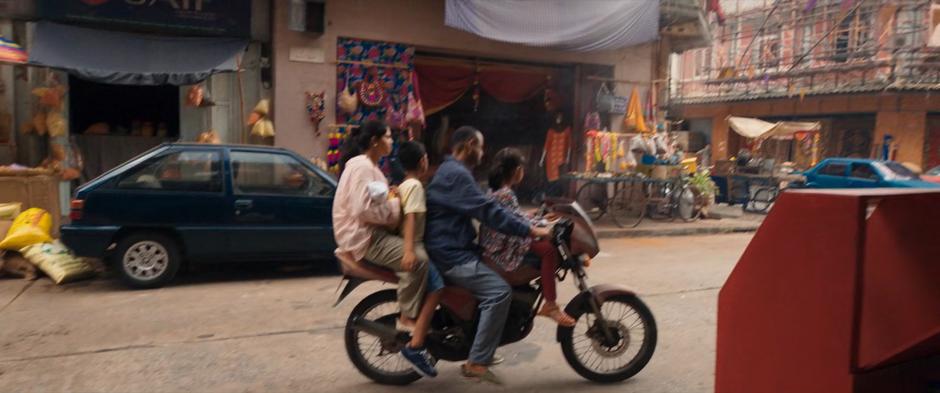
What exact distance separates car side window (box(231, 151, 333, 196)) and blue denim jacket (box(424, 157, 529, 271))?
402 centimetres

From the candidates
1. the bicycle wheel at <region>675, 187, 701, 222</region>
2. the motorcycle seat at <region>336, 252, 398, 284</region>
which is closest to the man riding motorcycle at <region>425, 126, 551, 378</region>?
the motorcycle seat at <region>336, 252, 398, 284</region>

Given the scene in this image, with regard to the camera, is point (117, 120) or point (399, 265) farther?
point (117, 120)

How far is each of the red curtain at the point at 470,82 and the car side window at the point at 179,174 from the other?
604 centimetres

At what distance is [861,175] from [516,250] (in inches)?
549

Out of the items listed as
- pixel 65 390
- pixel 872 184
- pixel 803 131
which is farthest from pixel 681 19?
pixel 65 390

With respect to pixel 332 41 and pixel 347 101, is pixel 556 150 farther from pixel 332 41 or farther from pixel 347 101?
pixel 332 41

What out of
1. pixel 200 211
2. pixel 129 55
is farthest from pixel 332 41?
pixel 200 211

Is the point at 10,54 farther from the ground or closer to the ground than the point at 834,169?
farther from the ground

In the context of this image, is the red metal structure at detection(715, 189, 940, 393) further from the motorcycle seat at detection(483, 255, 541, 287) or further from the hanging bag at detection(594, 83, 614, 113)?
the hanging bag at detection(594, 83, 614, 113)

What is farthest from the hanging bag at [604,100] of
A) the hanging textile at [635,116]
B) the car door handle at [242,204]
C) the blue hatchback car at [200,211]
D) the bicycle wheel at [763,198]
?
the car door handle at [242,204]

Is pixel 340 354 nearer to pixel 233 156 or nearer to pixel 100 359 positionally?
pixel 100 359

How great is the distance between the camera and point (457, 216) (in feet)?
13.0

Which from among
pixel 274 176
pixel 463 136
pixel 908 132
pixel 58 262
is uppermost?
pixel 908 132

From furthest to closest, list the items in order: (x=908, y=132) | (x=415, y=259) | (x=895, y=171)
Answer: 1. (x=908, y=132)
2. (x=895, y=171)
3. (x=415, y=259)
